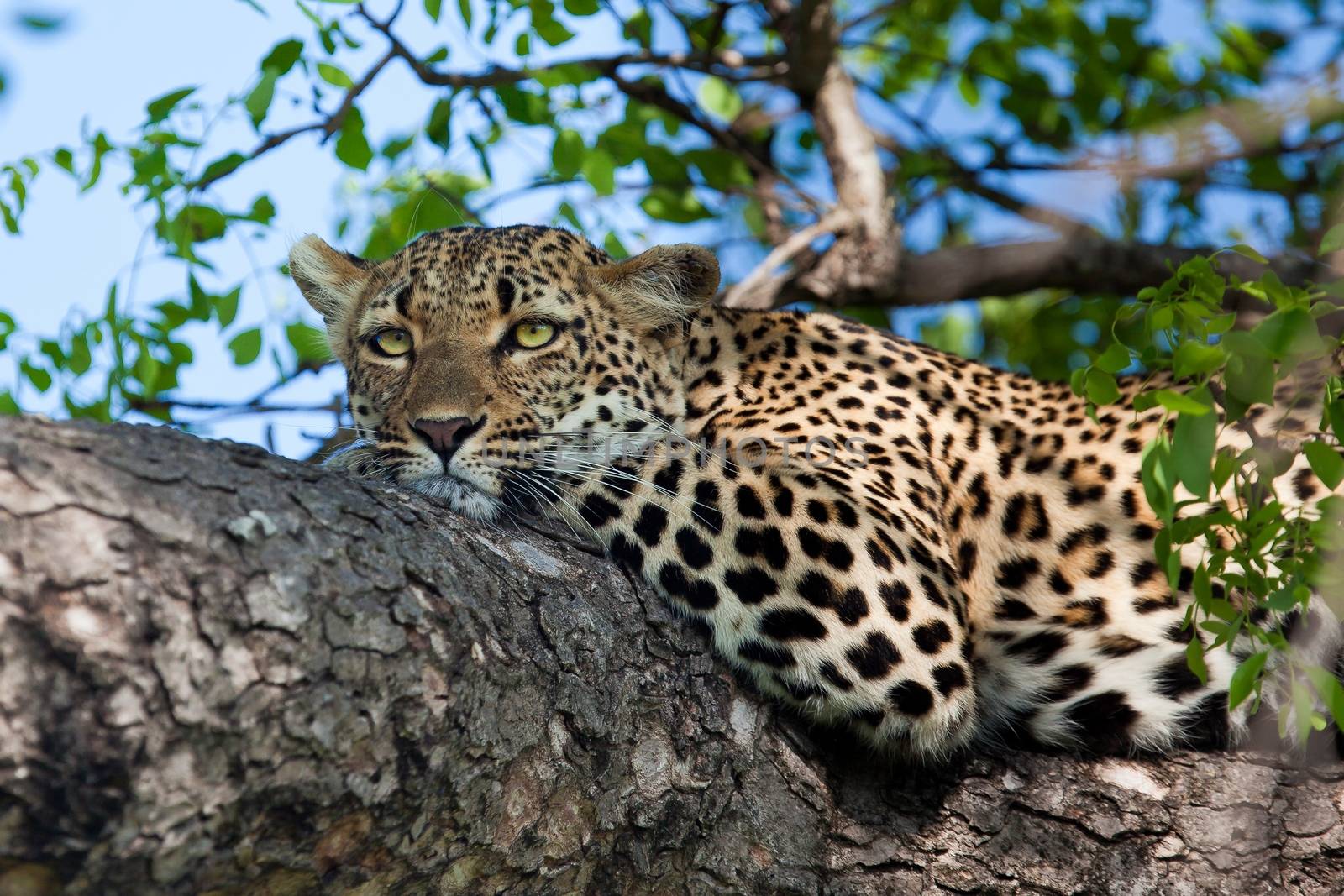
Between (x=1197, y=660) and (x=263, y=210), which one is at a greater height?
(x=263, y=210)

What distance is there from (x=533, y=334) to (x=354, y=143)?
225 cm

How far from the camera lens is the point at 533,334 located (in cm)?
627

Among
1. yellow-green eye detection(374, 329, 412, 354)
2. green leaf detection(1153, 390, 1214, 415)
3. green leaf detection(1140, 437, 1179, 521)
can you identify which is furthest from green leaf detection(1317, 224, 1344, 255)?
yellow-green eye detection(374, 329, 412, 354)

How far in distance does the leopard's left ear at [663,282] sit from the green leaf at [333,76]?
2148 mm

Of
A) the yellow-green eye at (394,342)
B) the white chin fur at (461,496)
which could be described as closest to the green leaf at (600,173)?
the yellow-green eye at (394,342)

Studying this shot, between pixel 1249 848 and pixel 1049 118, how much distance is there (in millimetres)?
8324

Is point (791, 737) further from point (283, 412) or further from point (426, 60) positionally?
point (426, 60)

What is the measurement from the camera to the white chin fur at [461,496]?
523 cm

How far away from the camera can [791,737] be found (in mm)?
4957

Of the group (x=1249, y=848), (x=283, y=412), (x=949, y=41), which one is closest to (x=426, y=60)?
(x=283, y=412)

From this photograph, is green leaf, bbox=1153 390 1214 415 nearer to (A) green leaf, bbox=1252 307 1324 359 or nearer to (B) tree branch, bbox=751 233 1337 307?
(A) green leaf, bbox=1252 307 1324 359

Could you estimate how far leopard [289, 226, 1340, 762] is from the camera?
5199 mm

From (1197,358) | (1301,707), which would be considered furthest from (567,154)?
(1301,707)

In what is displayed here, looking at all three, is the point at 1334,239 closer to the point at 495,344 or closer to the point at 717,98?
the point at 495,344
